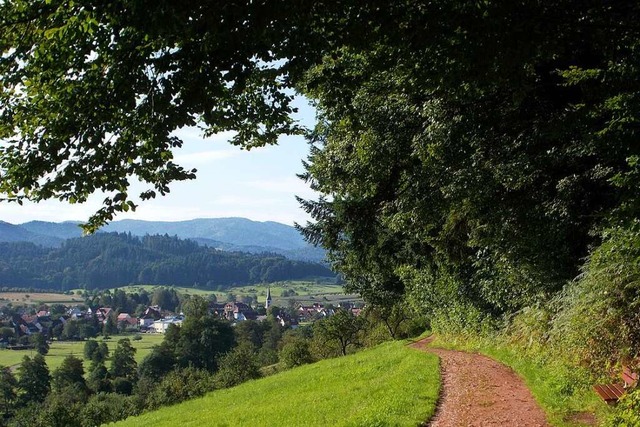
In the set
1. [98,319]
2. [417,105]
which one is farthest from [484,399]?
[98,319]

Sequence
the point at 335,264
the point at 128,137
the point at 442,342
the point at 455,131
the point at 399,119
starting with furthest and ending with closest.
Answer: the point at 335,264 < the point at 442,342 < the point at 399,119 < the point at 455,131 < the point at 128,137

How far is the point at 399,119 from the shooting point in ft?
46.6

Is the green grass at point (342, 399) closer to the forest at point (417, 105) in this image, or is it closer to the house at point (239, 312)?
the forest at point (417, 105)

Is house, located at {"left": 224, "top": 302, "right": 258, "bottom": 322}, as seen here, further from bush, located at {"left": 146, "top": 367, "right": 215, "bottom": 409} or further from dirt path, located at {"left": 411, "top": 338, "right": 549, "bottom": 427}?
dirt path, located at {"left": 411, "top": 338, "right": 549, "bottom": 427}

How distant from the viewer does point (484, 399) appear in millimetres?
11602

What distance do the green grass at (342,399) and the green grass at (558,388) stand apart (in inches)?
85.2

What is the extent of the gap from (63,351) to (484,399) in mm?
110069

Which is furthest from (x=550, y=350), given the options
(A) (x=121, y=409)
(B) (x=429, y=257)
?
(A) (x=121, y=409)

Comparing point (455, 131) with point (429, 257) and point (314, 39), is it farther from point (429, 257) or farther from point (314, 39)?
point (429, 257)

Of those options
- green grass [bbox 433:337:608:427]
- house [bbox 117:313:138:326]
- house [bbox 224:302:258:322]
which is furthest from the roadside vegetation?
house [bbox 224:302:258:322]

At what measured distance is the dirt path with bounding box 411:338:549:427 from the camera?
32.4ft

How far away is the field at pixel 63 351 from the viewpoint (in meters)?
90.8

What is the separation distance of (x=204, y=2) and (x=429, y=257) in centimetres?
2096

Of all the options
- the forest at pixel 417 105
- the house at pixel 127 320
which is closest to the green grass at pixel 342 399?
the forest at pixel 417 105
